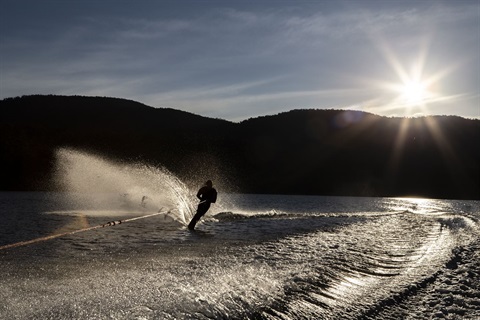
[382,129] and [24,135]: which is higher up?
[382,129]

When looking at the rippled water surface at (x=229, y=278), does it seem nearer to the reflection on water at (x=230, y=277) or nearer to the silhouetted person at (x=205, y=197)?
the reflection on water at (x=230, y=277)

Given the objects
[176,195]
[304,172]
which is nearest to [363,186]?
[304,172]

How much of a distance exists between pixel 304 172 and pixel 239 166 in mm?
23732

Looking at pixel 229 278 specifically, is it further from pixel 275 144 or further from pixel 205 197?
pixel 275 144

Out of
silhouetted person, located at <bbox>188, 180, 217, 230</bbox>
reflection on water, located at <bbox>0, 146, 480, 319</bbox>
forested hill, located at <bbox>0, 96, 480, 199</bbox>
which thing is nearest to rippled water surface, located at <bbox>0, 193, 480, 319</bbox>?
reflection on water, located at <bbox>0, 146, 480, 319</bbox>

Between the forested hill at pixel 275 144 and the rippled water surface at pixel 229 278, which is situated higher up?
the forested hill at pixel 275 144

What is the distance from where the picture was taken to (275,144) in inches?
6806

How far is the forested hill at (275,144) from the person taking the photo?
149 meters

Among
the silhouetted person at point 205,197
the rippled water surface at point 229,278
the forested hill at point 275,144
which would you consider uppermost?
the forested hill at point 275,144

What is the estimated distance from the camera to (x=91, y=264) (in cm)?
919

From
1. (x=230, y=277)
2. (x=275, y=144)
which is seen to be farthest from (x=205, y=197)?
(x=275, y=144)

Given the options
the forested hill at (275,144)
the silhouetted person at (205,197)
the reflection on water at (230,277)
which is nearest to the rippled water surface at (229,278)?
the reflection on water at (230,277)

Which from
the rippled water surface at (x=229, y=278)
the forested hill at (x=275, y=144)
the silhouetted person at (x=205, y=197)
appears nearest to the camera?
the rippled water surface at (x=229, y=278)

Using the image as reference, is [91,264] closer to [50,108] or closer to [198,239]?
[198,239]
